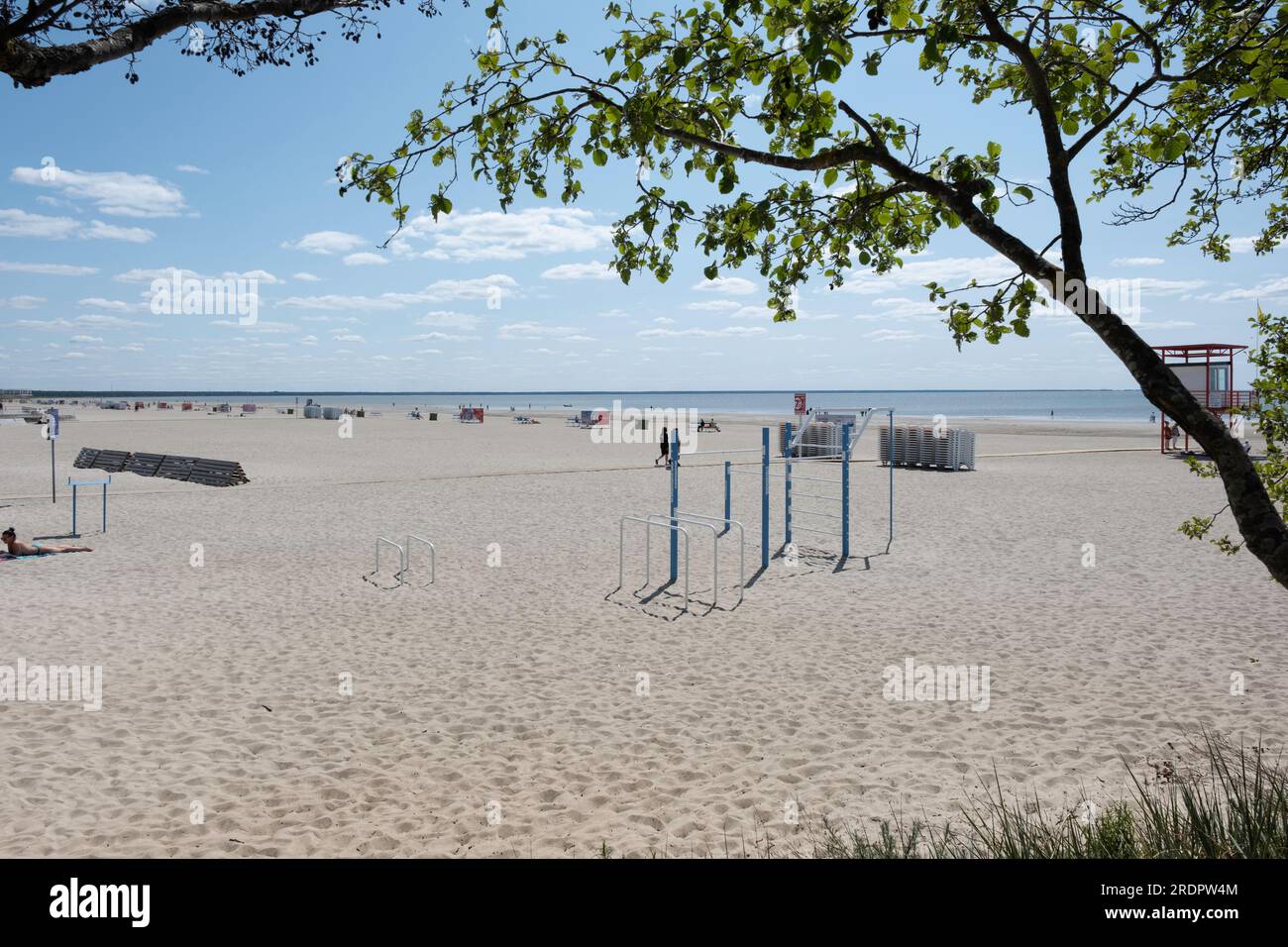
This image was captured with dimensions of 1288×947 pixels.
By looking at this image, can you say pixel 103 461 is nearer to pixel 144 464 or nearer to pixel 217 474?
pixel 144 464

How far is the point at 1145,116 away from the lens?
14.5 ft

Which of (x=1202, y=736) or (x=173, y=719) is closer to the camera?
(x=1202, y=736)

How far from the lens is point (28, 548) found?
12.1 m

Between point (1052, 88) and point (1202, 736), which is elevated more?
point (1052, 88)

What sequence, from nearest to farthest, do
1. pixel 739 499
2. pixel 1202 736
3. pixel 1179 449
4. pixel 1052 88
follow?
pixel 1052 88
pixel 1202 736
pixel 739 499
pixel 1179 449
